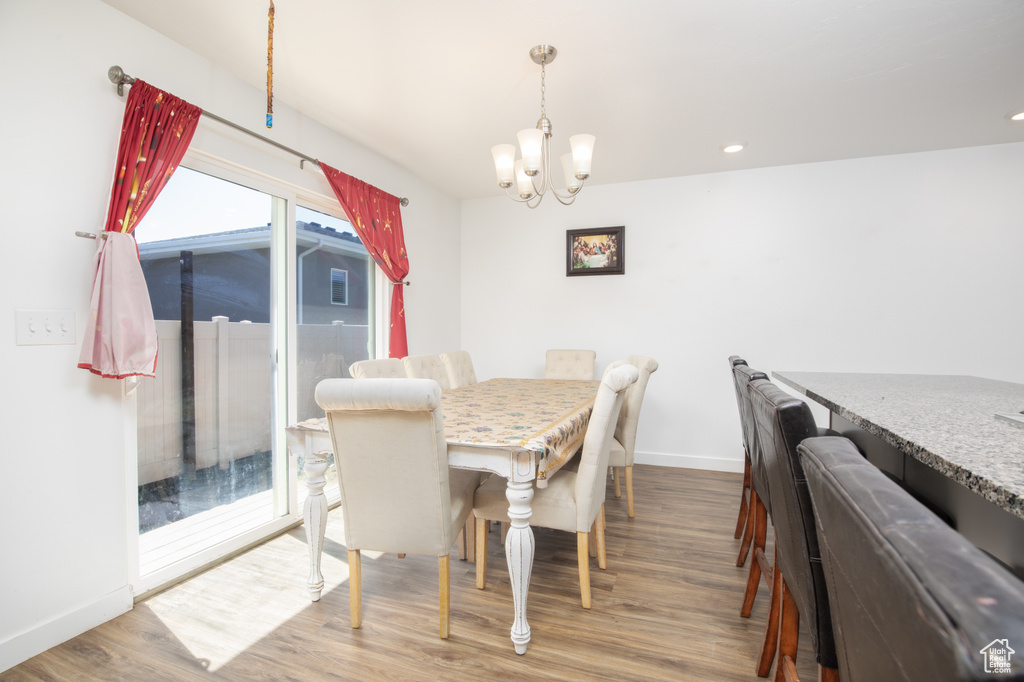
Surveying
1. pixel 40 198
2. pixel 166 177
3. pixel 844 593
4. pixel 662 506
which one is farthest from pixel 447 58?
pixel 662 506

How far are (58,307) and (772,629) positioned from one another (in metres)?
2.72

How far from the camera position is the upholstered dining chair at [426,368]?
2.79m

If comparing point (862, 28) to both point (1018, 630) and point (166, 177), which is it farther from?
point (166, 177)

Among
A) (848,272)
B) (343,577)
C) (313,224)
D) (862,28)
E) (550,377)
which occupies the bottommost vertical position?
(343,577)

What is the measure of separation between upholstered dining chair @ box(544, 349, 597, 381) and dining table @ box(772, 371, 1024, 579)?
1.93 meters

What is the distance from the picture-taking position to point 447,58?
222 centimetres

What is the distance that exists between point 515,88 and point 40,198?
6.86 ft

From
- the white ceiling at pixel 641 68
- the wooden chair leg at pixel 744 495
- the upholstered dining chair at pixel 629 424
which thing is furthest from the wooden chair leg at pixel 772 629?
the white ceiling at pixel 641 68

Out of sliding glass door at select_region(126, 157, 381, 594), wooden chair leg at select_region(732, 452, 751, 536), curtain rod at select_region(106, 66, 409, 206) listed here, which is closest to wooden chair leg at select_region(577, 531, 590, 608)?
wooden chair leg at select_region(732, 452, 751, 536)

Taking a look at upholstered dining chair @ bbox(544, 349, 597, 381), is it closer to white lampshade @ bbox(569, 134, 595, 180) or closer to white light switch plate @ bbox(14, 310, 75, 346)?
white lampshade @ bbox(569, 134, 595, 180)

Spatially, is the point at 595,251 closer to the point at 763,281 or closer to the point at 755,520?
the point at 763,281

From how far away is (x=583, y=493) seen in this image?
1811mm

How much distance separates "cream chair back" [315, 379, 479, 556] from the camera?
150 centimetres

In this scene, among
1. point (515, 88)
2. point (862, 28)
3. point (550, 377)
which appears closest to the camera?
point (862, 28)
